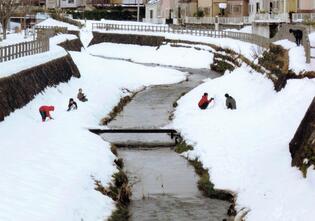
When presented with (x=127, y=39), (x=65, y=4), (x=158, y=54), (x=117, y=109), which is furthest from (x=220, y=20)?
(x=65, y=4)

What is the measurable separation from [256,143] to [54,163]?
23.6 feet

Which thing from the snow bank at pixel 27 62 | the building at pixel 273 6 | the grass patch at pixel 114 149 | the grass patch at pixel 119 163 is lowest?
the grass patch at pixel 119 163

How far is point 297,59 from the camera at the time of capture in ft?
101

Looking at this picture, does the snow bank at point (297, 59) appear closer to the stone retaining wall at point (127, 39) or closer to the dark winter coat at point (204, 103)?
the dark winter coat at point (204, 103)

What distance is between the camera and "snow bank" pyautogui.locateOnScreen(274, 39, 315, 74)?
28406 millimetres

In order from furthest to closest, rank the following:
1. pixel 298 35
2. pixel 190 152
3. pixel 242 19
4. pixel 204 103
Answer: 1. pixel 242 19
2. pixel 298 35
3. pixel 204 103
4. pixel 190 152

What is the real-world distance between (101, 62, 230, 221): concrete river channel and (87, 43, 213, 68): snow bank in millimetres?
26558

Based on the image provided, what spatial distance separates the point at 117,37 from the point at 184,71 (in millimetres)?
27556

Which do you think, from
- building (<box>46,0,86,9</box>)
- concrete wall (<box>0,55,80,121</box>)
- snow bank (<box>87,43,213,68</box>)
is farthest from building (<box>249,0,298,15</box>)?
building (<box>46,0,86,9</box>)

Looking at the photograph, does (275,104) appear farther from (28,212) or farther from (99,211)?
(28,212)

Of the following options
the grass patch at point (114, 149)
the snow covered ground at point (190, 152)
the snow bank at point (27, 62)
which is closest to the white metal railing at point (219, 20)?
the snow bank at point (27, 62)

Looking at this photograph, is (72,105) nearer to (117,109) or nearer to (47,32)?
(117,109)

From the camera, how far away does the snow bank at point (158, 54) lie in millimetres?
63831

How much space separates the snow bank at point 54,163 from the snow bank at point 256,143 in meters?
3.75
